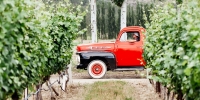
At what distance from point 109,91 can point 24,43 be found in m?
6.44

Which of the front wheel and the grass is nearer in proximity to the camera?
the grass

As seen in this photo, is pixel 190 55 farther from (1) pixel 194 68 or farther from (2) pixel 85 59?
(2) pixel 85 59

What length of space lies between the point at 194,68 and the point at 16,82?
212cm

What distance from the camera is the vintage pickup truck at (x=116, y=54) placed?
50.8ft

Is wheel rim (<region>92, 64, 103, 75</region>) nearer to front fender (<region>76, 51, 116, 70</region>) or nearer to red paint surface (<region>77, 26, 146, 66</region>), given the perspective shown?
front fender (<region>76, 51, 116, 70</region>)

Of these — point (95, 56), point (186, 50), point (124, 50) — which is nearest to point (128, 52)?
point (124, 50)

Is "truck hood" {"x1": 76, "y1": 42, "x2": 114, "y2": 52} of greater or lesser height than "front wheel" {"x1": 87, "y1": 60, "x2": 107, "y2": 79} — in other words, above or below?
above

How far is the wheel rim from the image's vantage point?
1572 centimetres

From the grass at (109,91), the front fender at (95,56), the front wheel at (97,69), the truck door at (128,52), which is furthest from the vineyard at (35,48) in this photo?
the front wheel at (97,69)

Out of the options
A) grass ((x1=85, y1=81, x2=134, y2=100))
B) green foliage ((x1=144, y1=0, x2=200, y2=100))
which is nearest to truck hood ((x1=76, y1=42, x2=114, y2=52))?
grass ((x1=85, y1=81, x2=134, y2=100))

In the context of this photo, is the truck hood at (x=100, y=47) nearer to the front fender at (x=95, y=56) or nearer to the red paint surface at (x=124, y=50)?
the red paint surface at (x=124, y=50)

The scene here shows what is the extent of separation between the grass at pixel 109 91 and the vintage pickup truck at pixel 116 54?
4.81ft

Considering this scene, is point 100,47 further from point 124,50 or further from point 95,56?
point 124,50

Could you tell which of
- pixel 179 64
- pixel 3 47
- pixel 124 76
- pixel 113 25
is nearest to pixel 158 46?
pixel 179 64
